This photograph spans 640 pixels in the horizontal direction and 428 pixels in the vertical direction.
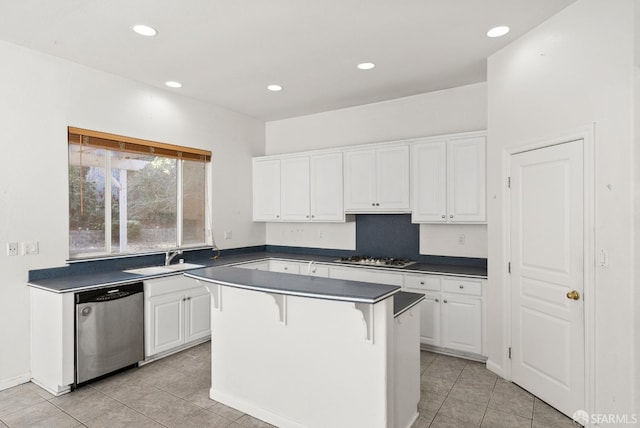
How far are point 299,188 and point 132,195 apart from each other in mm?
2091

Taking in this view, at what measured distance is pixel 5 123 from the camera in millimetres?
2996

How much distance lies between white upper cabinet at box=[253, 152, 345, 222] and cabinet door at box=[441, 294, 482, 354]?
1708 millimetres

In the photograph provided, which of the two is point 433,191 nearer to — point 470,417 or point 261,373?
point 470,417

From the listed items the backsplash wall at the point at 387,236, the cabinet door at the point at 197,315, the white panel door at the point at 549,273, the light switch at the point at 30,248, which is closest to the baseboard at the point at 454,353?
the white panel door at the point at 549,273

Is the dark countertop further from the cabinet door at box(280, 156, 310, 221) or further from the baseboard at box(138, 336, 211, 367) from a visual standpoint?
the baseboard at box(138, 336, 211, 367)

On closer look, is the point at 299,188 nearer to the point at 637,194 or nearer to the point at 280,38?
the point at 280,38

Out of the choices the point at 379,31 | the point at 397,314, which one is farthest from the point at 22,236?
the point at 379,31

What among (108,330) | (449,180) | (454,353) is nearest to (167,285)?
(108,330)

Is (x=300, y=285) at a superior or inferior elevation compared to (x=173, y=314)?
superior

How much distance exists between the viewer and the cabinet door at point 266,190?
5.22m

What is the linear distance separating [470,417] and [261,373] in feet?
5.07

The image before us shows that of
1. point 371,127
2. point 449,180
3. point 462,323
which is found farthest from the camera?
point 371,127

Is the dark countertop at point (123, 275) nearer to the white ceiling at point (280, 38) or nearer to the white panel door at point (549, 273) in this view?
the white panel door at point (549, 273)

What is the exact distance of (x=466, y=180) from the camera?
3.72 metres
